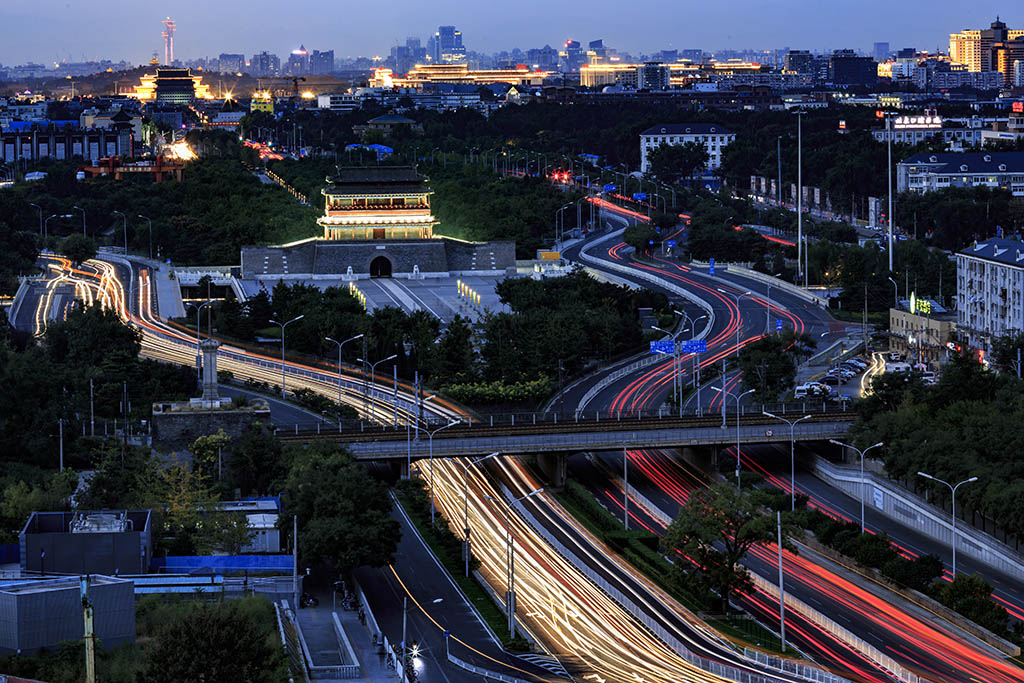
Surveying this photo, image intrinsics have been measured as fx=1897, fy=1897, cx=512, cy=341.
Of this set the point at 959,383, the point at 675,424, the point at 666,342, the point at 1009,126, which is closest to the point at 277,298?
the point at 666,342

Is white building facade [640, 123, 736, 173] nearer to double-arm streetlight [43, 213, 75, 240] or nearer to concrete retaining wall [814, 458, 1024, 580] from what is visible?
double-arm streetlight [43, 213, 75, 240]

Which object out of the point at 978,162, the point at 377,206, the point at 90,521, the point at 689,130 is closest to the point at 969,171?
the point at 978,162

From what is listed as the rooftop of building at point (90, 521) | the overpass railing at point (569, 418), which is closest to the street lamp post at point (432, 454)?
the overpass railing at point (569, 418)

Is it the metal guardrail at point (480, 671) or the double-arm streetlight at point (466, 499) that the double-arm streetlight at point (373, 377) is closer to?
the double-arm streetlight at point (466, 499)

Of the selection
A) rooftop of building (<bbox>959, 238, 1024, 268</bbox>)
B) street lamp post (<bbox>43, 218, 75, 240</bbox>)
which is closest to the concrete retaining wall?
rooftop of building (<bbox>959, 238, 1024, 268</bbox>)

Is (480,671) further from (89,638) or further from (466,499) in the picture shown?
(466,499)
